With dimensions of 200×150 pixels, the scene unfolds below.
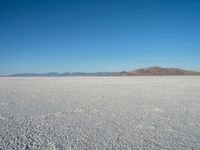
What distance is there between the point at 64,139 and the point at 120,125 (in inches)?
38.8

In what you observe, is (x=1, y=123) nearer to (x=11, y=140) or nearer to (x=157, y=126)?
(x=11, y=140)

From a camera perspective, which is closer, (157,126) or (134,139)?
(134,139)

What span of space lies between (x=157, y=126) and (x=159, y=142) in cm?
72

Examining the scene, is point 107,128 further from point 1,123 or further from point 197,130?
point 1,123

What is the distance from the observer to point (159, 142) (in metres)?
2.51

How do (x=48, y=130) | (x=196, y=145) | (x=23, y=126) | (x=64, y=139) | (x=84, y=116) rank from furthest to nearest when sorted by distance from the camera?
(x=84, y=116) → (x=23, y=126) → (x=48, y=130) → (x=64, y=139) → (x=196, y=145)

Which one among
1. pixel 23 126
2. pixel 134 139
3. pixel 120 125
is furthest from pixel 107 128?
pixel 23 126

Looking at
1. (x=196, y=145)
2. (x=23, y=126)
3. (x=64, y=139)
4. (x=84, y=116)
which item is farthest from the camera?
(x=84, y=116)

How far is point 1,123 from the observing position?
3.34 m

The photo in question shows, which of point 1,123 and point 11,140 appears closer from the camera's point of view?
point 11,140

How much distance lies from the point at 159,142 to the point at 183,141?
12.0 inches

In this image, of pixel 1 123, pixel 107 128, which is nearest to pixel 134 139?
pixel 107 128

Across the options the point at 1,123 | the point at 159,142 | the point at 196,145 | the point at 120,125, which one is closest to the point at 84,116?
the point at 120,125

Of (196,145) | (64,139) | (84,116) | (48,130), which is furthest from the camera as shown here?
(84,116)
